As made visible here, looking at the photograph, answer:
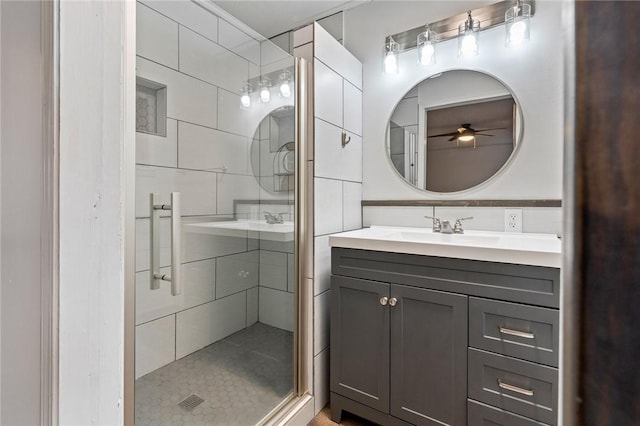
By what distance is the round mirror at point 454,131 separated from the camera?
5.19 feet

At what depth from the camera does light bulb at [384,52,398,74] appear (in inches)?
70.9

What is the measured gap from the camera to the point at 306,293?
154 centimetres

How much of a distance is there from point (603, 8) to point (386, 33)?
1988mm

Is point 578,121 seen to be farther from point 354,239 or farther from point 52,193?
point 354,239

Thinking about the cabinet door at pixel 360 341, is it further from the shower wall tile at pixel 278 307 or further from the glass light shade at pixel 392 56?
the glass light shade at pixel 392 56

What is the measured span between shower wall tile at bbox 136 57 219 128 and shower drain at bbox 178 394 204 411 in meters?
1.09

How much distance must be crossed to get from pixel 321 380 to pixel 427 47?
1.87 m

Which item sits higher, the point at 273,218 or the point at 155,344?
the point at 273,218

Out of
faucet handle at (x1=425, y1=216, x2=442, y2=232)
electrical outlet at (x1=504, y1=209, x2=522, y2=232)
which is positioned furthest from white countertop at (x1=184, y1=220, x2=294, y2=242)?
electrical outlet at (x1=504, y1=209, x2=522, y2=232)

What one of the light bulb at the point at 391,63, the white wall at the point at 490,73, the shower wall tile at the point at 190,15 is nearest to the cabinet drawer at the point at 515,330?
the white wall at the point at 490,73

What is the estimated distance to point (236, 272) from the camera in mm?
1454

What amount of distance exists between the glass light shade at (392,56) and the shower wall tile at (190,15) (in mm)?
960

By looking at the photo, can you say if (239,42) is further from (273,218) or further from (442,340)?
(442,340)

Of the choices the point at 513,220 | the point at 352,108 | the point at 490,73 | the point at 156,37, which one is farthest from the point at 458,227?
the point at 156,37
